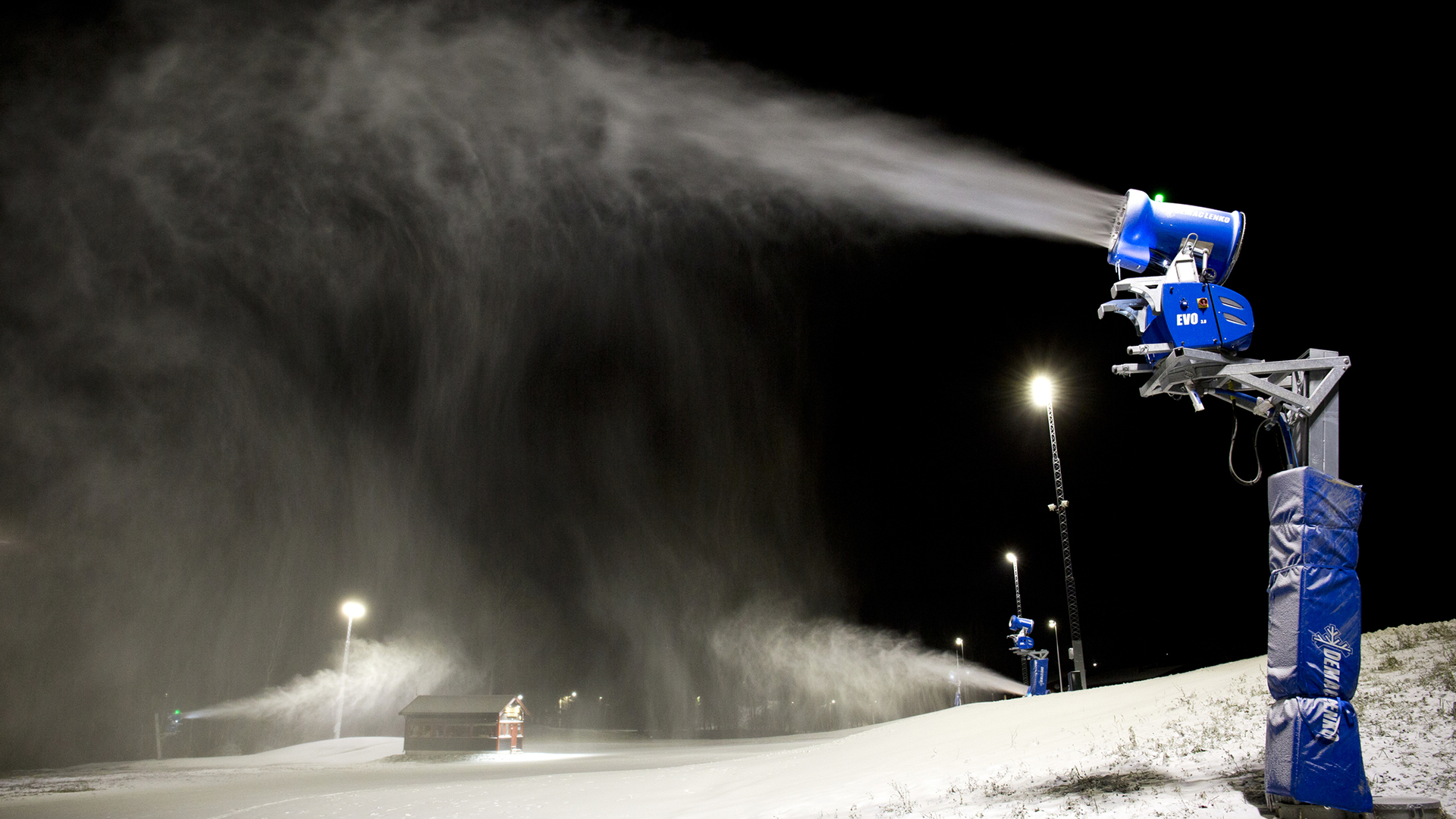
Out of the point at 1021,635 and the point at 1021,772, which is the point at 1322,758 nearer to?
the point at 1021,772

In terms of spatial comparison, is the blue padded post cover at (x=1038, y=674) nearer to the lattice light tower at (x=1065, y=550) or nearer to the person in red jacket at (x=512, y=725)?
the lattice light tower at (x=1065, y=550)

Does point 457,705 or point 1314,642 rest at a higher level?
point 1314,642

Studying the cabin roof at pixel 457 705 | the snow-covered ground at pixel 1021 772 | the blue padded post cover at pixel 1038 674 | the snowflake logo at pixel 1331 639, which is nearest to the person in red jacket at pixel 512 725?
the cabin roof at pixel 457 705

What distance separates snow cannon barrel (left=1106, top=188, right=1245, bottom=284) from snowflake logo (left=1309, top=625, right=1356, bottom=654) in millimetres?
3695

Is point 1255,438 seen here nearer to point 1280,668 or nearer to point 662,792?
point 1280,668

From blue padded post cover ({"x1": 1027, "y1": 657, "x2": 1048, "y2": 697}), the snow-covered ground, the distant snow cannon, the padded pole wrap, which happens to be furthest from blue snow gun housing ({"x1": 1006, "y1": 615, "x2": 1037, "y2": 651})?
the padded pole wrap

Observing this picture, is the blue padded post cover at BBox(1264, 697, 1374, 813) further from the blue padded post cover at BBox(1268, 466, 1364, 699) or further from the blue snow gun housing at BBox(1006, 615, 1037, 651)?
the blue snow gun housing at BBox(1006, 615, 1037, 651)

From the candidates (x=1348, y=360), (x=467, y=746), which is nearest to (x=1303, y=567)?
(x=1348, y=360)

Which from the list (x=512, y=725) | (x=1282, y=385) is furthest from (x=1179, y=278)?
(x=512, y=725)

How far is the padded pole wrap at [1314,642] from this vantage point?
6539 mm

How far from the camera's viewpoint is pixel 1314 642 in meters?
6.80

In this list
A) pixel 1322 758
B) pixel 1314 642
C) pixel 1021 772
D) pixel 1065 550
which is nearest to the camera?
pixel 1322 758

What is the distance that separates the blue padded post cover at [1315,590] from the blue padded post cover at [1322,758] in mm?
145

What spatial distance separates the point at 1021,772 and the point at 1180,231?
306 inches
